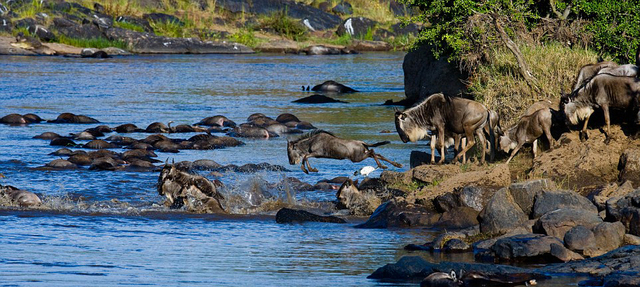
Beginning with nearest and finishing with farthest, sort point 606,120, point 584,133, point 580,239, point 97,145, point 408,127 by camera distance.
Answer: point 580,239 < point 606,120 < point 584,133 < point 408,127 < point 97,145

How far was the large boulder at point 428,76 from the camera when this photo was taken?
23503 mm

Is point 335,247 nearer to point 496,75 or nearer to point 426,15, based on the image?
point 496,75

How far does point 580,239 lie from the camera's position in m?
9.77

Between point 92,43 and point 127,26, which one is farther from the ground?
point 127,26

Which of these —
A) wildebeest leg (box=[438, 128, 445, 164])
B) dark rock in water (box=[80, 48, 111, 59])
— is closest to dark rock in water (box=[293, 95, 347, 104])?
wildebeest leg (box=[438, 128, 445, 164])

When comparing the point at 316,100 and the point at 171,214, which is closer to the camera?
the point at 171,214

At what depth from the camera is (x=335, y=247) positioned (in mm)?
10672

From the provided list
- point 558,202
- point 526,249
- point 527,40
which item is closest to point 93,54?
point 527,40

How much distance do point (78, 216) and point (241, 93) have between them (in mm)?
19204

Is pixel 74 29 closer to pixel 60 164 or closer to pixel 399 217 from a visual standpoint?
pixel 60 164

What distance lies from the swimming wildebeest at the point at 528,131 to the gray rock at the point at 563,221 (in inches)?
131

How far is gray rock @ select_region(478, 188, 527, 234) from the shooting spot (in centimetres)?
1110

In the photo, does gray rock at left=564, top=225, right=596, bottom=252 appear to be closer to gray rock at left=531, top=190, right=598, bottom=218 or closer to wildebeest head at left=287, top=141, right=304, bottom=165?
gray rock at left=531, top=190, right=598, bottom=218

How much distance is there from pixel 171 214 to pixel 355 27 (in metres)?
46.4
